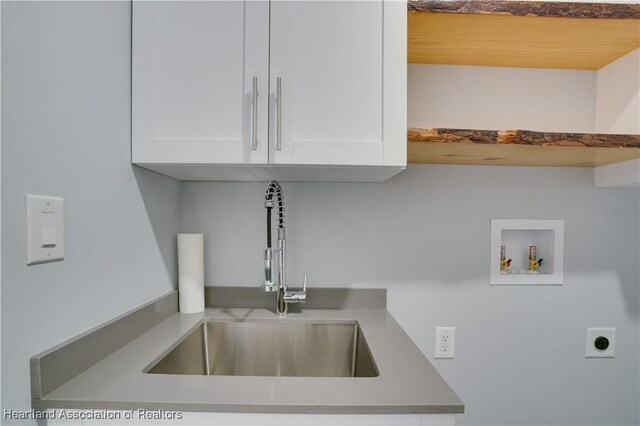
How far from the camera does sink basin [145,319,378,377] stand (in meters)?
1.24

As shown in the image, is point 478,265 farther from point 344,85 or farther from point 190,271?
point 190,271

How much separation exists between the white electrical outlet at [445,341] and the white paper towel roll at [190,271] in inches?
34.4

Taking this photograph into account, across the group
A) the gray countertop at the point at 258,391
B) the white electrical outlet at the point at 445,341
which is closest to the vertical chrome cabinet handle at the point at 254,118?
the gray countertop at the point at 258,391

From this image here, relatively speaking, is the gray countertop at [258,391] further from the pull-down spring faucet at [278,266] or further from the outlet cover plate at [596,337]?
the outlet cover plate at [596,337]

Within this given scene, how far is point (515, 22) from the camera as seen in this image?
112cm

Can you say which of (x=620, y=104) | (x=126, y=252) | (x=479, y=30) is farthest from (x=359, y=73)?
(x=620, y=104)

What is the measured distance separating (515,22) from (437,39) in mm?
220

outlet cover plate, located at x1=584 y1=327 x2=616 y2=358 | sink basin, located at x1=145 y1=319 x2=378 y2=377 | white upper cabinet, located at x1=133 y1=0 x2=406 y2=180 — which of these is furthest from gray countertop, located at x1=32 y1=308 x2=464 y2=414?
outlet cover plate, located at x1=584 y1=327 x2=616 y2=358

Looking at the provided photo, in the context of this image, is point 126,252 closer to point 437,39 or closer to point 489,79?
point 437,39

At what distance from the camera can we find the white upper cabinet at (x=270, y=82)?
1.03 metres

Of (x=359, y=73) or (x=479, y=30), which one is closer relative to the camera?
(x=359, y=73)

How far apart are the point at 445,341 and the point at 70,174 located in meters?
1.30

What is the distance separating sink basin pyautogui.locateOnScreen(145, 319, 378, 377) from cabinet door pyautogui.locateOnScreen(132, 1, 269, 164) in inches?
22.0

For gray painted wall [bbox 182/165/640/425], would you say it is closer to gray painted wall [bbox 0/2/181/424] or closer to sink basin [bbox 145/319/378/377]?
sink basin [bbox 145/319/378/377]
